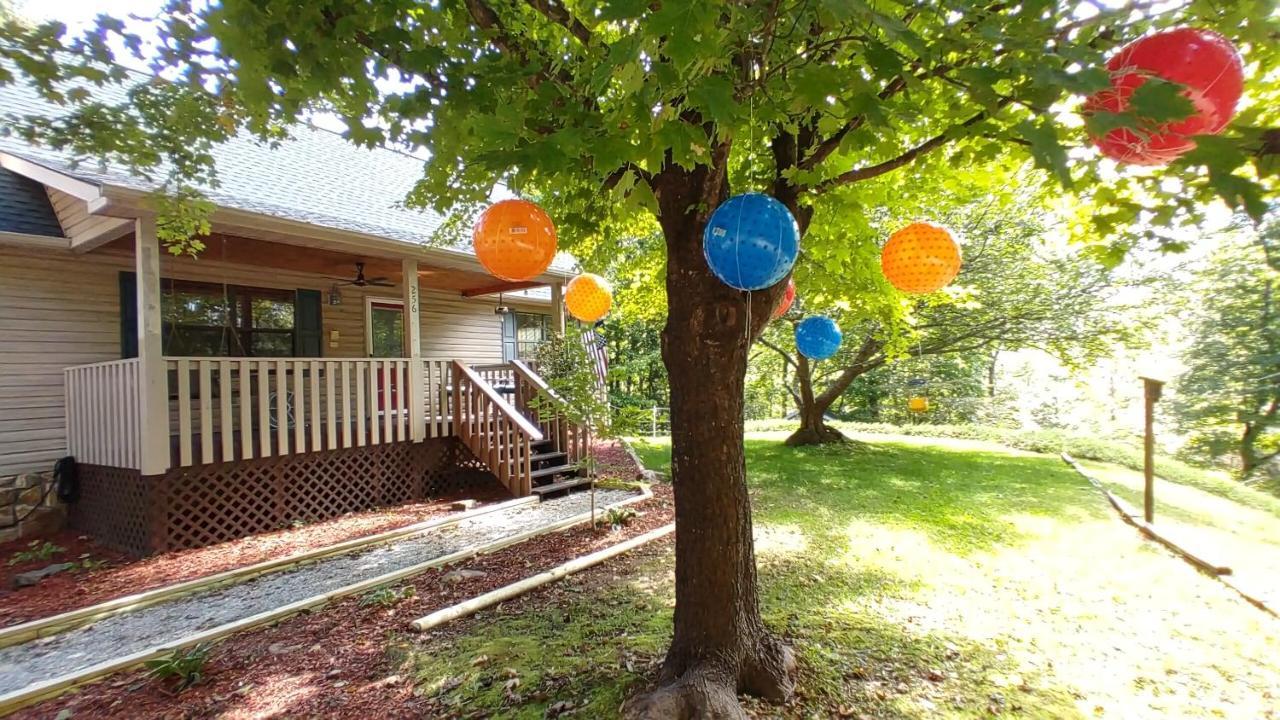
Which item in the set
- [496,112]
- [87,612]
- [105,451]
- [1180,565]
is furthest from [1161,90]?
[105,451]

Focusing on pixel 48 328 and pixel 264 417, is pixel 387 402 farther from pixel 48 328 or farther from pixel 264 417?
pixel 48 328

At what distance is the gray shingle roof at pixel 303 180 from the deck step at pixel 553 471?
3.65 m

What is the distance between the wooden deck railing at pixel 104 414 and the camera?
5652 mm

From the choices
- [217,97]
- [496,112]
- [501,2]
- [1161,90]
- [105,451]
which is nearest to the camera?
[1161,90]

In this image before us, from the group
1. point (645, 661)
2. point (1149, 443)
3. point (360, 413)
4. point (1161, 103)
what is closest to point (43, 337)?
point (360, 413)

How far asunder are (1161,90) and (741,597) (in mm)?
2658

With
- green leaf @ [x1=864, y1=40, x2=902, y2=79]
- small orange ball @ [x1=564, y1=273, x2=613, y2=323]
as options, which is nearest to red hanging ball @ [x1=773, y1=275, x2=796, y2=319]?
green leaf @ [x1=864, y1=40, x2=902, y2=79]

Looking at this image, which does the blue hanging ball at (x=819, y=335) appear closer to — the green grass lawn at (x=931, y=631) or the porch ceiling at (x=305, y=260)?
the green grass lawn at (x=931, y=631)

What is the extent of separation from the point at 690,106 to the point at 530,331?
11.7 metres

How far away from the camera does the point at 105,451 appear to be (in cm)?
604

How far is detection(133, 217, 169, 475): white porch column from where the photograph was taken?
538 cm

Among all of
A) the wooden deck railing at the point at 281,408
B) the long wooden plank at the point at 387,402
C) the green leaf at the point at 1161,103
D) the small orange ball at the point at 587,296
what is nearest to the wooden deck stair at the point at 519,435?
the wooden deck railing at the point at 281,408

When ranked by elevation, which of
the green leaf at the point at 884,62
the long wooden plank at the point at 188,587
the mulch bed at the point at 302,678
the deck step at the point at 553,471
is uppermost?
the green leaf at the point at 884,62

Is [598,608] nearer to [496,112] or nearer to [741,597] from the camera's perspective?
[741,597]
